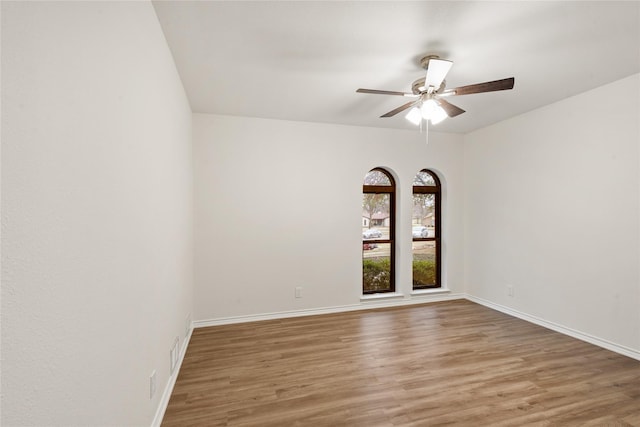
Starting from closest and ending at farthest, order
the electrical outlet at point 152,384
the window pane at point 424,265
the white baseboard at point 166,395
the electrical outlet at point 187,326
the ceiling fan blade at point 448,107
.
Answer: the electrical outlet at point 152,384 < the white baseboard at point 166,395 < the ceiling fan blade at point 448,107 < the electrical outlet at point 187,326 < the window pane at point 424,265

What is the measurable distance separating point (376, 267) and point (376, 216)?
2.60 feet

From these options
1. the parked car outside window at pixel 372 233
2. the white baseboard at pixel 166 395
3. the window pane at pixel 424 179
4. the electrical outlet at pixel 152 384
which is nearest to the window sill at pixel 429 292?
the parked car outside window at pixel 372 233

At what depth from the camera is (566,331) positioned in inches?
122

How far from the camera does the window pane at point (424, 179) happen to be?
14.7 ft

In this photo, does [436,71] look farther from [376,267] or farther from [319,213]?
[376,267]

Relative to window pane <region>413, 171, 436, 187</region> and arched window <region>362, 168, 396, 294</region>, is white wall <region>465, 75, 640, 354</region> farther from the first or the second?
arched window <region>362, 168, 396, 294</region>

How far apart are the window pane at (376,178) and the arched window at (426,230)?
1.63 feet

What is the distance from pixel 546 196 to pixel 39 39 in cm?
433

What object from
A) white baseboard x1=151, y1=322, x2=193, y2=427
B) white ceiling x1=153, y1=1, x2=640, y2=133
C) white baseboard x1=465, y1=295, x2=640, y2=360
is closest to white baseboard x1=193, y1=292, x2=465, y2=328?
white baseboard x1=465, y1=295, x2=640, y2=360

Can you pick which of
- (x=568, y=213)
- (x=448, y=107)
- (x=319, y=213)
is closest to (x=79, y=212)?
(x=448, y=107)

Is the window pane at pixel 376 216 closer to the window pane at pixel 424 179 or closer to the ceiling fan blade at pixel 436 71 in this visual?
the window pane at pixel 424 179

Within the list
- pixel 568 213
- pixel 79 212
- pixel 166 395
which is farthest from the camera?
pixel 568 213

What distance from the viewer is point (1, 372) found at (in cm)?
59

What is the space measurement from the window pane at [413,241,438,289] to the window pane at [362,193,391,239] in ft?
1.95
